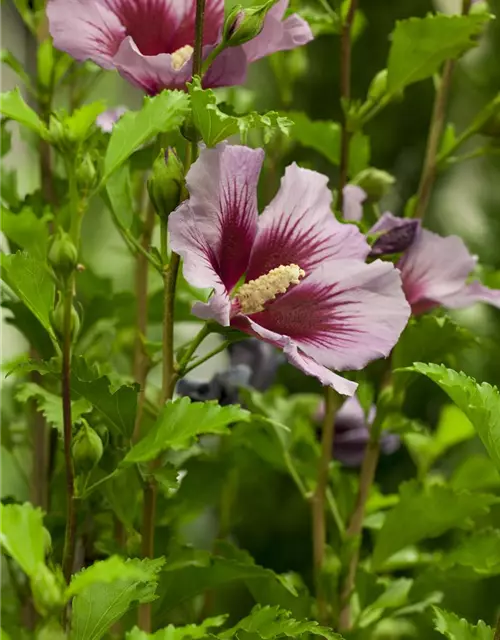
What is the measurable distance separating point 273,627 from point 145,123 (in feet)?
0.65

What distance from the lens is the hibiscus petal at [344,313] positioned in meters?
0.34

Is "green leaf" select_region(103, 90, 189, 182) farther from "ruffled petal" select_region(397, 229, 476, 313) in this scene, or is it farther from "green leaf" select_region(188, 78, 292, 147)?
"ruffled petal" select_region(397, 229, 476, 313)

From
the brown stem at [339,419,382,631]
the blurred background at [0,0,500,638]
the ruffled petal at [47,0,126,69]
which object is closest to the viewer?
the ruffled petal at [47,0,126,69]

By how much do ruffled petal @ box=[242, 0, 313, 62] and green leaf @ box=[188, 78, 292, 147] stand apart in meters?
0.06

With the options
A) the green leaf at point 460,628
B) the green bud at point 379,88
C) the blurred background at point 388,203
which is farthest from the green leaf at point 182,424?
the blurred background at point 388,203

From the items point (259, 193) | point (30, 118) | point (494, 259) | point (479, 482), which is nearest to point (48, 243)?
point (30, 118)

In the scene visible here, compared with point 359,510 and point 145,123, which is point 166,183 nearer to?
point 145,123

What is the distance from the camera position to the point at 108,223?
2.69 ft

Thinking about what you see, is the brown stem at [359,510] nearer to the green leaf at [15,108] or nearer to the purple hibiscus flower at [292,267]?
the purple hibiscus flower at [292,267]

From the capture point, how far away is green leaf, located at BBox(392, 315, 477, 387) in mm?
427

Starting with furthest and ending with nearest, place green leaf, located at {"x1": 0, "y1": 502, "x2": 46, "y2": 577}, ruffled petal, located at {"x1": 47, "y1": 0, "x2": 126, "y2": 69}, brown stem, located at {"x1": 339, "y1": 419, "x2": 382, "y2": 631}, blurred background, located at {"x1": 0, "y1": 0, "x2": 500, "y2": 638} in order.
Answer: blurred background, located at {"x1": 0, "y1": 0, "x2": 500, "y2": 638}, brown stem, located at {"x1": 339, "y1": 419, "x2": 382, "y2": 631}, ruffled petal, located at {"x1": 47, "y1": 0, "x2": 126, "y2": 69}, green leaf, located at {"x1": 0, "y1": 502, "x2": 46, "y2": 577}

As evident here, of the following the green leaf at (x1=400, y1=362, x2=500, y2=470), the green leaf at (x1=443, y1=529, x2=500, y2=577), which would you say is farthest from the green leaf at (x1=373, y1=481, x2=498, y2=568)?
the green leaf at (x1=400, y1=362, x2=500, y2=470)

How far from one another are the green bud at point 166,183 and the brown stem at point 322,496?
17 centimetres

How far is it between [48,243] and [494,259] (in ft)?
2.52
